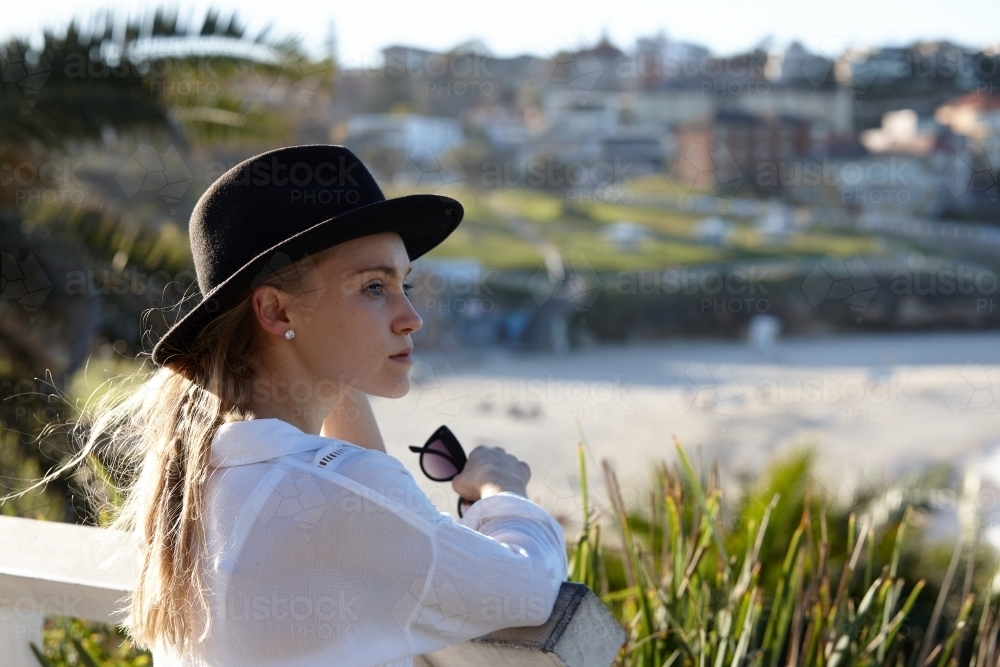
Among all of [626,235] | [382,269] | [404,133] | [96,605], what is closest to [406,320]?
[382,269]

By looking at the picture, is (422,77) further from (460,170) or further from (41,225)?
(41,225)

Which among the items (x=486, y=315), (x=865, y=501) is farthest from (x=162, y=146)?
(x=486, y=315)

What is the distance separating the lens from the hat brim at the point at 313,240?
3.48 feet

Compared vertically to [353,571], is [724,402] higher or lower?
lower

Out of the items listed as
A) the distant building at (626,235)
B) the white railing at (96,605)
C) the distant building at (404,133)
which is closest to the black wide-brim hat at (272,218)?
the white railing at (96,605)

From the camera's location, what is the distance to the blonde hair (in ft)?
3.39

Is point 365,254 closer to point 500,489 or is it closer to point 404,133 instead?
point 500,489

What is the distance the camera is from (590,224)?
4469 cm

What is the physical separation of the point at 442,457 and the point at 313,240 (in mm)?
344

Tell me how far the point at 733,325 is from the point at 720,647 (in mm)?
33464

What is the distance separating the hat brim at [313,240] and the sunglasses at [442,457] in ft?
0.88

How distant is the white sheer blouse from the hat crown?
0.73ft

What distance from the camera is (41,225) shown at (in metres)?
4.90

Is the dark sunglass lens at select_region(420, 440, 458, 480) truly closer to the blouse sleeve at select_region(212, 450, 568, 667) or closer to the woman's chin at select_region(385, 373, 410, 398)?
the woman's chin at select_region(385, 373, 410, 398)
